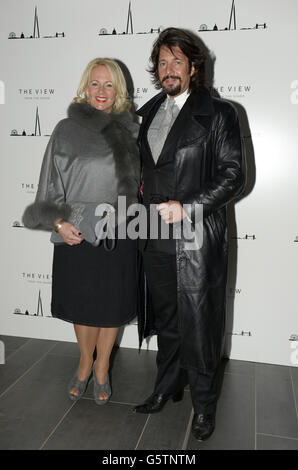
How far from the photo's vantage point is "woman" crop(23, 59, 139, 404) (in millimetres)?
2340

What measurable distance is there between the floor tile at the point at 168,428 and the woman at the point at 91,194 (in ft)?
1.67

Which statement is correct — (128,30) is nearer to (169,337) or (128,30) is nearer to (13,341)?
(169,337)

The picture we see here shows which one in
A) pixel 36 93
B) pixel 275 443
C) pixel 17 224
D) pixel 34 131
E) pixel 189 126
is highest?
pixel 36 93

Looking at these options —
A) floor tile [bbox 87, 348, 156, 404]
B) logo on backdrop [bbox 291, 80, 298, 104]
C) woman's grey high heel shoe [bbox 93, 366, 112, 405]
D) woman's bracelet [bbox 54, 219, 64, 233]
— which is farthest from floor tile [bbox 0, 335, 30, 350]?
logo on backdrop [bbox 291, 80, 298, 104]

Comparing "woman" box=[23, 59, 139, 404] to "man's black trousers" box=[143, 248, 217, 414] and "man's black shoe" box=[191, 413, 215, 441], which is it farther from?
"man's black shoe" box=[191, 413, 215, 441]

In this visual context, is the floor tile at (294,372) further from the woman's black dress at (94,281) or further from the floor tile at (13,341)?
the floor tile at (13,341)

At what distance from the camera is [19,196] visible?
3.40 meters

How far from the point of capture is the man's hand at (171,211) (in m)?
2.02

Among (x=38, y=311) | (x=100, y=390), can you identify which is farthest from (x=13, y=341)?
(x=100, y=390)

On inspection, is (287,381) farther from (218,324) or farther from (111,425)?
(111,425)

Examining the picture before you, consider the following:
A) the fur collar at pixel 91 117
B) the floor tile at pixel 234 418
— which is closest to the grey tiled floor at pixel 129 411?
the floor tile at pixel 234 418

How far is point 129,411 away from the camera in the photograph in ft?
8.20

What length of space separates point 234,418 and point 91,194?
1419 mm

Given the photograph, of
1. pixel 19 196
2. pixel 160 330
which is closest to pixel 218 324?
pixel 160 330
